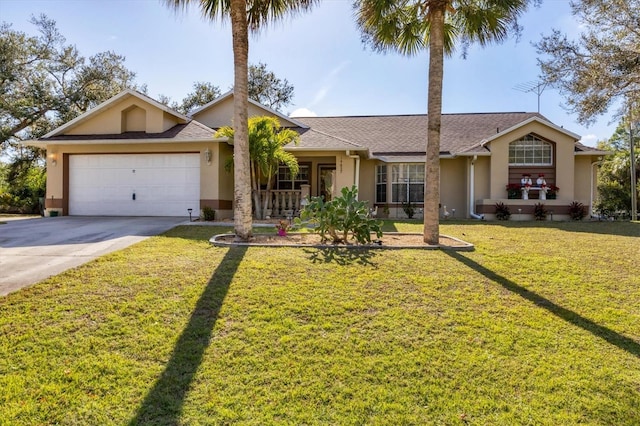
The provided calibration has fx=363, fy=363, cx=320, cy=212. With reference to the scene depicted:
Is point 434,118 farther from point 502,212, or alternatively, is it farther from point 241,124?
point 502,212

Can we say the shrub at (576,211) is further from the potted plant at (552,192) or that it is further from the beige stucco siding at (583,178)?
the beige stucco siding at (583,178)

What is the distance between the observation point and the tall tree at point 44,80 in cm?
2303

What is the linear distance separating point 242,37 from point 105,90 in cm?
2297

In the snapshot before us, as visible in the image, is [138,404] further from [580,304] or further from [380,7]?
[380,7]

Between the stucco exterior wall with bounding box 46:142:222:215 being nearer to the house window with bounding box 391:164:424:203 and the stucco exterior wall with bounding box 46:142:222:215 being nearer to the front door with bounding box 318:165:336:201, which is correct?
the front door with bounding box 318:165:336:201

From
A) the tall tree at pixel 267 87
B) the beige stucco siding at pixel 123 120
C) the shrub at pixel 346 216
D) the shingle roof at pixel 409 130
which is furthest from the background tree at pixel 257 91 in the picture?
the shrub at pixel 346 216

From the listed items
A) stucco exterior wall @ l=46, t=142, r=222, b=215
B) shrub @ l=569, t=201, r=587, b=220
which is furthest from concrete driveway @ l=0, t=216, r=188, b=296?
shrub @ l=569, t=201, r=587, b=220

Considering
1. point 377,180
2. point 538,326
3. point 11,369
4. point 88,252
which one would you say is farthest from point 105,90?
point 538,326

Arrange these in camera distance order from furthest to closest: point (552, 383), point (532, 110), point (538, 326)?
point (532, 110), point (538, 326), point (552, 383)

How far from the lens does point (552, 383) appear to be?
11.0 ft

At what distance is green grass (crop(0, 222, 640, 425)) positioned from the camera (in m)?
3.03

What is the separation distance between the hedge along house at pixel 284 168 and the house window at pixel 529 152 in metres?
0.04

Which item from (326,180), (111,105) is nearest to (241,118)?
(326,180)

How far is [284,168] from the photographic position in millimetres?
17156
